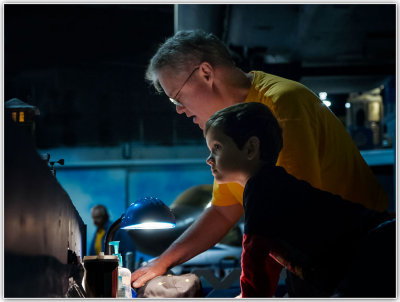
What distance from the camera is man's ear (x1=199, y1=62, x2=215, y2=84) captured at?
5.09 ft

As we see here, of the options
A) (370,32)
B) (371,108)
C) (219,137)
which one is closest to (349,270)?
(219,137)

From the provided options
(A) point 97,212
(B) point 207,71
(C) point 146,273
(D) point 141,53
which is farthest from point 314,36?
(D) point 141,53

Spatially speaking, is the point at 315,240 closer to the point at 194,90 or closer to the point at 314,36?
the point at 194,90

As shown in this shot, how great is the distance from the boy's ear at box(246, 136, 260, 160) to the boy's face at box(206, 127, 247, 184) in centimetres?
1

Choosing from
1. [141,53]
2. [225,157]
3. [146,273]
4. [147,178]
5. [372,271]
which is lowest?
[147,178]

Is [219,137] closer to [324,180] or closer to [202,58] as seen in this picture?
[324,180]

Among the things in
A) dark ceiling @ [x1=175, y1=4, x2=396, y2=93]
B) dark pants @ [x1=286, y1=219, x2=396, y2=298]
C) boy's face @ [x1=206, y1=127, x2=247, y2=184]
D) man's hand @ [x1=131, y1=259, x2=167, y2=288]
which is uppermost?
dark ceiling @ [x1=175, y1=4, x2=396, y2=93]

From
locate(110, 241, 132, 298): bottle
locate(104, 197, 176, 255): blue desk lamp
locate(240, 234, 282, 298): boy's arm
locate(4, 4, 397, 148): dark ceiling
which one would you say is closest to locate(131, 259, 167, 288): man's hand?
locate(110, 241, 132, 298): bottle

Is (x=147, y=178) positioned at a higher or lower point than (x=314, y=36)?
lower

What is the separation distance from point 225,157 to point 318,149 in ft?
0.99

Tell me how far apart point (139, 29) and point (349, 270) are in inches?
241

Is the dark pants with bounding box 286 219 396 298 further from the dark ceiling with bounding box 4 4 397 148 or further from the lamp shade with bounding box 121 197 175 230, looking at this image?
the dark ceiling with bounding box 4 4 397 148

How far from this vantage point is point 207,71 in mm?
1554

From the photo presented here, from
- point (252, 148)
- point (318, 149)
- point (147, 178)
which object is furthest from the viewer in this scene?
point (147, 178)
